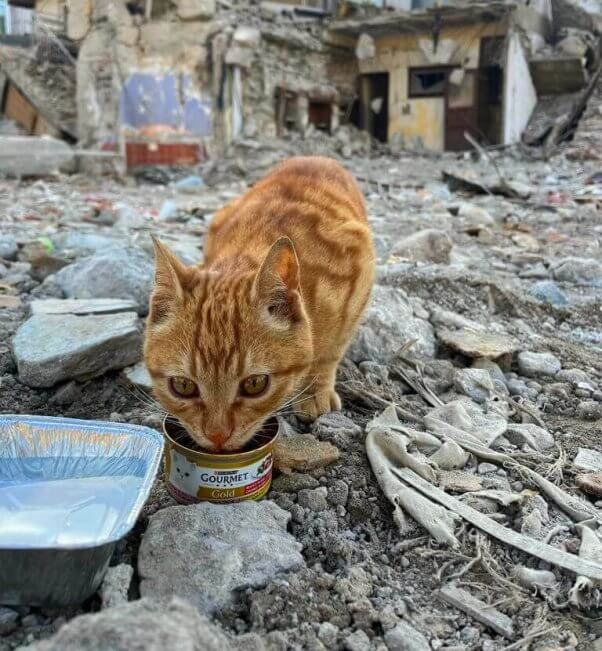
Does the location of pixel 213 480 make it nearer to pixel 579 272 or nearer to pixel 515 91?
pixel 579 272

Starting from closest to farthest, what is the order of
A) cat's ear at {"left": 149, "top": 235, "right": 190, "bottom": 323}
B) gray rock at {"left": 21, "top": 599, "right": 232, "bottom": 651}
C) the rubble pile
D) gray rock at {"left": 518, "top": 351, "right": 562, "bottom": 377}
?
gray rock at {"left": 21, "top": 599, "right": 232, "bottom": 651}, the rubble pile, cat's ear at {"left": 149, "top": 235, "right": 190, "bottom": 323}, gray rock at {"left": 518, "top": 351, "right": 562, "bottom": 377}

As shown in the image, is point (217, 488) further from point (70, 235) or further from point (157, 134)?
point (157, 134)

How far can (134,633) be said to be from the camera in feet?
3.83

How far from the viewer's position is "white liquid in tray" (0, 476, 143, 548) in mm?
1856

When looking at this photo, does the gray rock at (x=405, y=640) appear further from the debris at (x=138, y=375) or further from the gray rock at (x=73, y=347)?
the gray rock at (x=73, y=347)

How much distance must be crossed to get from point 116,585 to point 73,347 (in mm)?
1575

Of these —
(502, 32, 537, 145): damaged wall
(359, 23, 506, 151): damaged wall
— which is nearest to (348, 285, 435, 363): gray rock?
(502, 32, 537, 145): damaged wall

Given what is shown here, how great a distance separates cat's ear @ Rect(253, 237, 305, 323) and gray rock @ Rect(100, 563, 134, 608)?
3.11 ft

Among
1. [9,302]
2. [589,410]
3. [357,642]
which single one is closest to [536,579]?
[357,642]

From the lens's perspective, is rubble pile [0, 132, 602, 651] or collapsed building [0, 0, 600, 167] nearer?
rubble pile [0, 132, 602, 651]

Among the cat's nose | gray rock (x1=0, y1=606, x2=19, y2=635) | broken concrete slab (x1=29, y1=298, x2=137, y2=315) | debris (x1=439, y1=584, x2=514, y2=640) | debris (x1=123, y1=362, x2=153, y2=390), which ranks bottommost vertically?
debris (x1=439, y1=584, x2=514, y2=640)

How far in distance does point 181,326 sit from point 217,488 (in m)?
0.57

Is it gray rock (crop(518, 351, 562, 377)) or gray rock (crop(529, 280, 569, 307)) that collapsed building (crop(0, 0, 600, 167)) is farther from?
gray rock (crop(518, 351, 562, 377))

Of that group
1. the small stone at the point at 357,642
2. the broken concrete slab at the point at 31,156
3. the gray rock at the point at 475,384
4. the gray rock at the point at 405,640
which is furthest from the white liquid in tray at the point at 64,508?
the broken concrete slab at the point at 31,156
